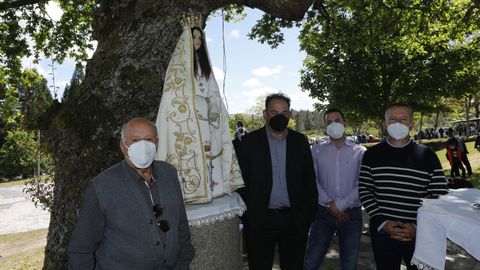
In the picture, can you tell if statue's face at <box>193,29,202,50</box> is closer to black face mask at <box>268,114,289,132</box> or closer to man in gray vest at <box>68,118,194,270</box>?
black face mask at <box>268,114,289,132</box>

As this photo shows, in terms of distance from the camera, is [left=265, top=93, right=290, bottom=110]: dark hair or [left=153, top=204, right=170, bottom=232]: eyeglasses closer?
[left=153, top=204, right=170, bottom=232]: eyeglasses

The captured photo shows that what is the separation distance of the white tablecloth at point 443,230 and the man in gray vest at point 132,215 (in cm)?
176

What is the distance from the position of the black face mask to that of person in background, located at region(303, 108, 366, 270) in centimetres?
85

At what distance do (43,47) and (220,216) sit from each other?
9942mm

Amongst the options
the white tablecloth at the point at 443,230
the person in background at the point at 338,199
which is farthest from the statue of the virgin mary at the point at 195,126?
the white tablecloth at the point at 443,230

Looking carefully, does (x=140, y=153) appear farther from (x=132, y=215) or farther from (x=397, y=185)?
(x=397, y=185)

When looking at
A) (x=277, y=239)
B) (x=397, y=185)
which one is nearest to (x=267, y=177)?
(x=277, y=239)

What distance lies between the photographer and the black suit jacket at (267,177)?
132 inches

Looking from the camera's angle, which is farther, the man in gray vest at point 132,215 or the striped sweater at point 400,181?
the striped sweater at point 400,181

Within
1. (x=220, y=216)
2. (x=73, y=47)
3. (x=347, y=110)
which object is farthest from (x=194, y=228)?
(x=347, y=110)

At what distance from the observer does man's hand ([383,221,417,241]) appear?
3.17 metres

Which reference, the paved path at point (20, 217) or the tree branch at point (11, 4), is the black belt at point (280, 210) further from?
the paved path at point (20, 217)

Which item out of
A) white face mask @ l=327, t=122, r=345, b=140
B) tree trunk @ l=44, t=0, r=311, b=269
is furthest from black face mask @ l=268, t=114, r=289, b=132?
tree trunk @ l=44, t=0, r=311, b=269

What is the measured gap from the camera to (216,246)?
304 centimetres
